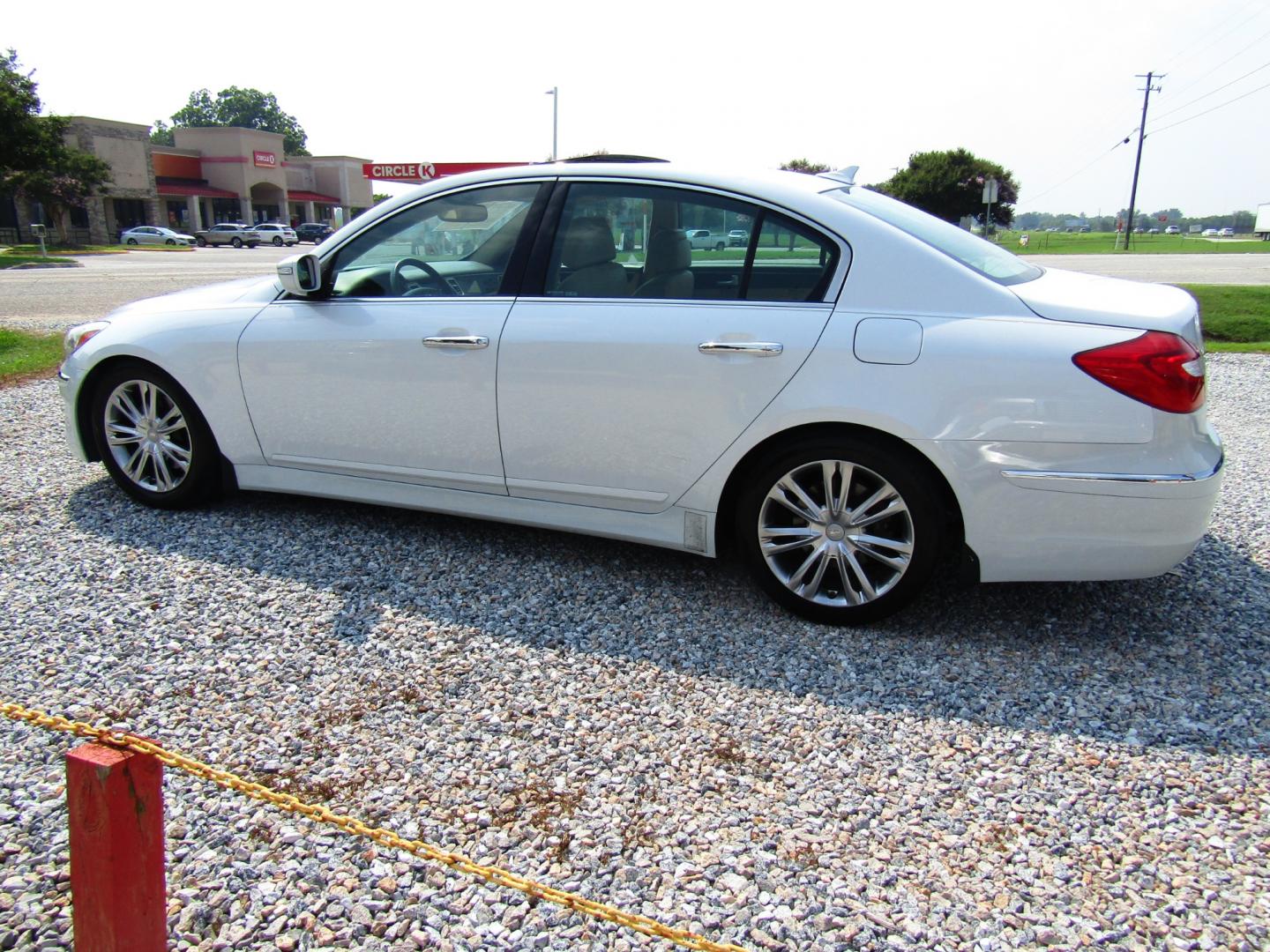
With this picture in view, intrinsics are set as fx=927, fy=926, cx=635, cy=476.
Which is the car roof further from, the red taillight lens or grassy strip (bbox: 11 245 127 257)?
grassy strip (bbox: 11 245 127 257)

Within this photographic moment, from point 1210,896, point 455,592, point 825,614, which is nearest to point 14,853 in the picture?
point 455,592

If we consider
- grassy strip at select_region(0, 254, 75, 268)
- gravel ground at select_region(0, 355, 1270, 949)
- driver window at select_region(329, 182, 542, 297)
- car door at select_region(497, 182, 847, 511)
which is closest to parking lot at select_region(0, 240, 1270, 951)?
gravel ground at select_region(0, 355, 1270, 949)

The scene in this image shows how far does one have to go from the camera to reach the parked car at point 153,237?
50969 mm

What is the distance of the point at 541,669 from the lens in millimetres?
3270

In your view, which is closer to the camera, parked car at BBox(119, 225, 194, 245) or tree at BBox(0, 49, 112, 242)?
tree at BBox(0, 49, 112, 242)

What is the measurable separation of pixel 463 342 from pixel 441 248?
1.90 ft

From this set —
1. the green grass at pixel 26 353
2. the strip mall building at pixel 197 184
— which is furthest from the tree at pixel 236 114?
the green grass at pixel 26 353

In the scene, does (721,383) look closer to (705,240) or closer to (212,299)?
(705,240)

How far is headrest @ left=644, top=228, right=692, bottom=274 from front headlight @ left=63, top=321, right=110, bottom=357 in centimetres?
296

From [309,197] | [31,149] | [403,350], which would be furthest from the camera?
[309,197]

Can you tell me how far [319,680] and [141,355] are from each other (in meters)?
2.35

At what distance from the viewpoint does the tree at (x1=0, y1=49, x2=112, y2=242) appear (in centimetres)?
3388

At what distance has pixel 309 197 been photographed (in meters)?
74.2

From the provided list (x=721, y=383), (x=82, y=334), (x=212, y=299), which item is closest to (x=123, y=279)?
(x=82, y=334)
